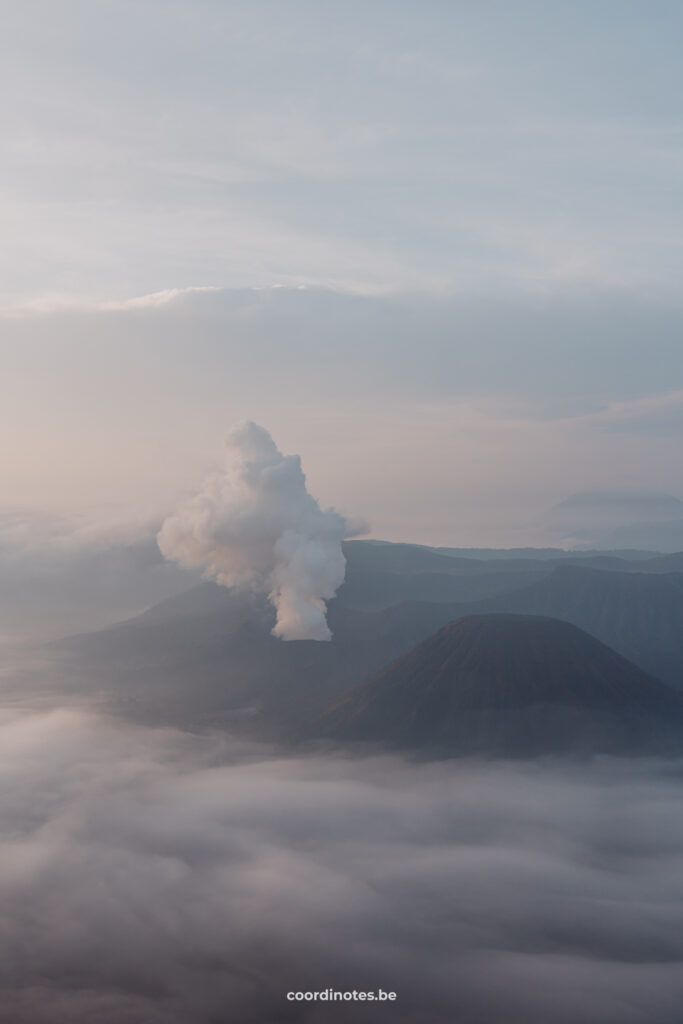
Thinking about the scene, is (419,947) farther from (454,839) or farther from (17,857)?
(17,857)

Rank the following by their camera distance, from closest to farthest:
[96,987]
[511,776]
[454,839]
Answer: [96,987], [454,839], [511,776]

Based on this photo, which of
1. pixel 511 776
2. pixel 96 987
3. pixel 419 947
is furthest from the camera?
pixel 511 776

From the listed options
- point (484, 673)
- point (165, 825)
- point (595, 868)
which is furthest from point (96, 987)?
point (484, 673)

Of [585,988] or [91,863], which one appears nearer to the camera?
[585,988]

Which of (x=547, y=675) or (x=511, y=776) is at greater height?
(x=547, y=675)

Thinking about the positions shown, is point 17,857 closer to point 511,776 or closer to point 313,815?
point 313,815

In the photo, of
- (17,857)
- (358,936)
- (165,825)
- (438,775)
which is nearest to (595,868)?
(438,775)
